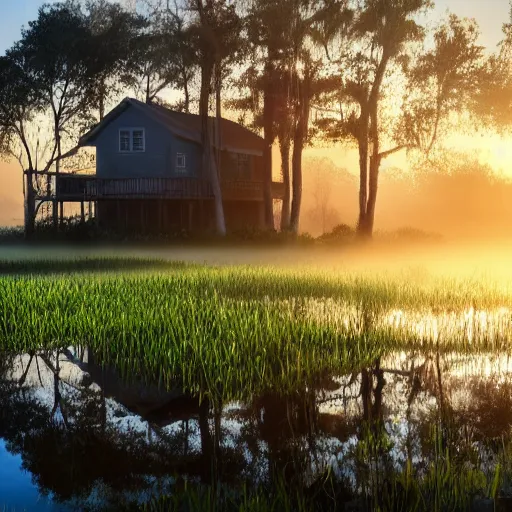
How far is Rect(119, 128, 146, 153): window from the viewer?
166 ft

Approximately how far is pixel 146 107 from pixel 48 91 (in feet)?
26.7

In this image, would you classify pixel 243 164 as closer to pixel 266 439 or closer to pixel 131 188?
pixel 131 188

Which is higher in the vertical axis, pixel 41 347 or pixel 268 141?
pixel 268 141

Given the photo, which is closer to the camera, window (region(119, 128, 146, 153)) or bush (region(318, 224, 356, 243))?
bush (region(318, 224, 356, 243))

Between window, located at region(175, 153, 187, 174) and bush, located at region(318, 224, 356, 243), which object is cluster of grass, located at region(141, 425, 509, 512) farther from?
window, located at region(175, 153, 187, 174)

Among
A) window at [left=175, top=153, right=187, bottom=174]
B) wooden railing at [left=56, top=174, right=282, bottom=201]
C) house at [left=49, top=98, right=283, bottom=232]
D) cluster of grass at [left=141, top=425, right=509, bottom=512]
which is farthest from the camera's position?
window at [left=175, top=153, right=187, bottom=174]

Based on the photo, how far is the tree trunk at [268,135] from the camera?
1724 inches

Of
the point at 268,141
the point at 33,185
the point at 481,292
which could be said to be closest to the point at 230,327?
the point at 481,292

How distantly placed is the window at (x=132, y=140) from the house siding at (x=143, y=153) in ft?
0.68

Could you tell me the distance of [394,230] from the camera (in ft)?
169

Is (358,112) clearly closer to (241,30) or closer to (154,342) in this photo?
(241,30)

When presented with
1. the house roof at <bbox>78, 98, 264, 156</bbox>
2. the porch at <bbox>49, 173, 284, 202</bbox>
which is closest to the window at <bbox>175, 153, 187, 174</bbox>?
the house roof at <bbox>78, 98, 264, 156</bbox>

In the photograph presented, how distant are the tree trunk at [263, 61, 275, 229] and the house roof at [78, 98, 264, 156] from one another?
1563 mm

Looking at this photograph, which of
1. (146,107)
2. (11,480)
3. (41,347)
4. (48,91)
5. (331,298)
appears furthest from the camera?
(48,91)
